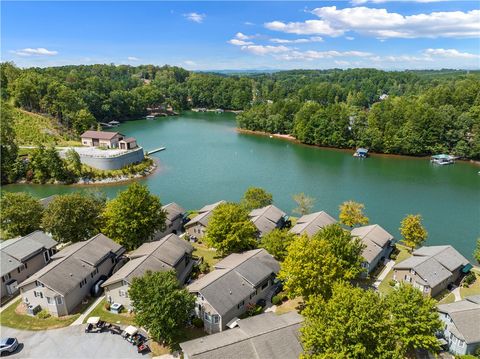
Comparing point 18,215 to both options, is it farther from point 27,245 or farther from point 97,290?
point 97,290

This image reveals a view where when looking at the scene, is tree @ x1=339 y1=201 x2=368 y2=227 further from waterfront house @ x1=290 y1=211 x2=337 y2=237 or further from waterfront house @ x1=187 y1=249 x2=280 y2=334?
waterfront house @ x1=187 y1=249 x2=280 y2=334

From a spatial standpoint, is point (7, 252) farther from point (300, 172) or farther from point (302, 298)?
point (300, 172)

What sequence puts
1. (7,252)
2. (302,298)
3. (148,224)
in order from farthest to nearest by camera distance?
(148,224), (7,252), (302,298)

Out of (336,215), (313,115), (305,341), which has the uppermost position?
(313,115)

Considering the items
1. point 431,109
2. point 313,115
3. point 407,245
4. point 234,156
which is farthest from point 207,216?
point 431,109

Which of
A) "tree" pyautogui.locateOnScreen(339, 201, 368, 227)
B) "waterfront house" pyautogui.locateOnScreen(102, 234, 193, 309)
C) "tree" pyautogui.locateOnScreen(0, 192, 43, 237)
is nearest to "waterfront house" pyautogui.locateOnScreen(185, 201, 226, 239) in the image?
"waterfront house" pyautogui.locateOnScreen(102, 234, 193, 309)

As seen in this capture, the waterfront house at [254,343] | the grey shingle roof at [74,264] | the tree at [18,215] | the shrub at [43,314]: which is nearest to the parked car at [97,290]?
the grey shingle roof at [74,264]

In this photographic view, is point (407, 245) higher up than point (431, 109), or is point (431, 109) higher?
point (431, 109)

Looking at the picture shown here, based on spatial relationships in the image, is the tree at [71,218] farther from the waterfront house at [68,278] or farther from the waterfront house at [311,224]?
the waterfront house at [311,224]
